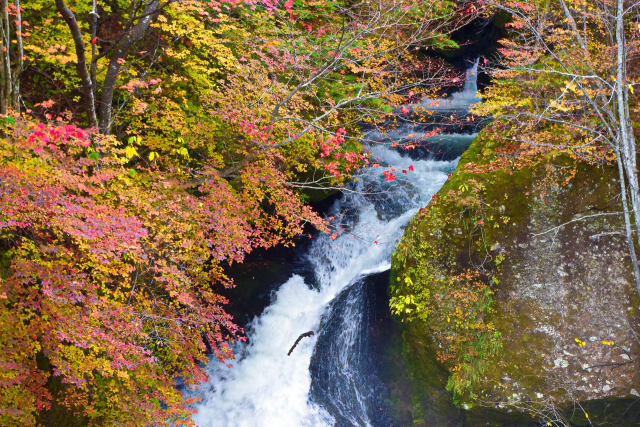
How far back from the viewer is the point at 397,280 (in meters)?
8.91

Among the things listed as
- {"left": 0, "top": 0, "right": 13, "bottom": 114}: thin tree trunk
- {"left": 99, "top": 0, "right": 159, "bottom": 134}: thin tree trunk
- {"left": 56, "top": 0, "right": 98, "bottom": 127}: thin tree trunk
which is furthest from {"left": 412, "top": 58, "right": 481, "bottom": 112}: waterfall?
{"left": 0, "top": 0, "right": 13, "bottom": 114}: thin tree trunk

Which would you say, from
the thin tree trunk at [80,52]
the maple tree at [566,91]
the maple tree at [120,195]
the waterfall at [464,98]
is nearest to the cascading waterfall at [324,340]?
the maple tree at [120,195]

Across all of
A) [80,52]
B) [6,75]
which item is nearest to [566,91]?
[80,52]

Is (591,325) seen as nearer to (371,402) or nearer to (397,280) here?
(397,280)

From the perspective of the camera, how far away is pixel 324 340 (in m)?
9.30

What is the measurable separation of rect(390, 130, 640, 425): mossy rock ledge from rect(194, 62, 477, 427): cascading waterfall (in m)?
1.32

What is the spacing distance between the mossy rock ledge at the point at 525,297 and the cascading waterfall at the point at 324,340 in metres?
1.32

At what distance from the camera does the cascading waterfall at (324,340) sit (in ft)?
27.2

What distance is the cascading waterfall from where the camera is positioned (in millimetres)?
8297

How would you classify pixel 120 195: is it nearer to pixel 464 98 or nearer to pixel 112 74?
pixel 112 74

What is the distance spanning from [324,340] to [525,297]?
14.5 feet

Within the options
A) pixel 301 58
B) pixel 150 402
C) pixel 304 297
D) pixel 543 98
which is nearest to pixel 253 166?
pixel 301 58

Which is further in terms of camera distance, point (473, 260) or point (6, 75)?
point (473, 260)

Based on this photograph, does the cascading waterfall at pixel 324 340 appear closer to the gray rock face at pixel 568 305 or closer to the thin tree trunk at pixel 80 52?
the gray rock face at pixel 568 305
